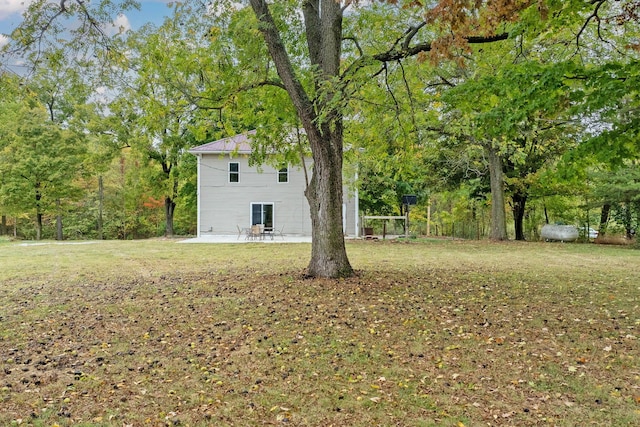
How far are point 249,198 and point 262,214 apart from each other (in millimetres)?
1020

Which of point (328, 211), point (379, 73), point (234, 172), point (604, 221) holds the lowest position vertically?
point (604, 221)

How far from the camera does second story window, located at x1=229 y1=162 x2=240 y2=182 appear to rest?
21.6 metres

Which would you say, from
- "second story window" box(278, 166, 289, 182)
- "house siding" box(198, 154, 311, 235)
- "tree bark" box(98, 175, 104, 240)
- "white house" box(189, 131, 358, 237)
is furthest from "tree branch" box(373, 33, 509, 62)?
"tree bark" box(98, 175, 104, 240)

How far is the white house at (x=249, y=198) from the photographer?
2161cm

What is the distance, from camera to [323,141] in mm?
7500

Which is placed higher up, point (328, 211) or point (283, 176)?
point (283, 176)

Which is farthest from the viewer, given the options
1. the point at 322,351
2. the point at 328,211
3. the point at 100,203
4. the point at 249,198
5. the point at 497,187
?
the point at 100,203

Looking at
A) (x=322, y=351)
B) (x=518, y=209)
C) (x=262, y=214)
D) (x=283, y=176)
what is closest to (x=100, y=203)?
(x=262, y=214)

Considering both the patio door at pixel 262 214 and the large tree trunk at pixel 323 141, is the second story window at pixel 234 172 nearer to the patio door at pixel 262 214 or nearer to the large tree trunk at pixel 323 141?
the patio door at pixel 262 214

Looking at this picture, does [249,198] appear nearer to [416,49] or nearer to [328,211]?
[328,211]

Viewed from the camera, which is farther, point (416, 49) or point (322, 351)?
point (416, 49)

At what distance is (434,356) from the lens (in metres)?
4.17

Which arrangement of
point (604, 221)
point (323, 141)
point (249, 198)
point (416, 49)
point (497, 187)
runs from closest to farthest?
1. point (416, 49)
2. point (323, 141)
3. point (497, 187)
4. point (604, 221)
5. point (249, 198)

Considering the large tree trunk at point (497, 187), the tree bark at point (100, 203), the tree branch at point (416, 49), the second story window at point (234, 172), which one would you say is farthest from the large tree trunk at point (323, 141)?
the tree bark at point (100, 203)
